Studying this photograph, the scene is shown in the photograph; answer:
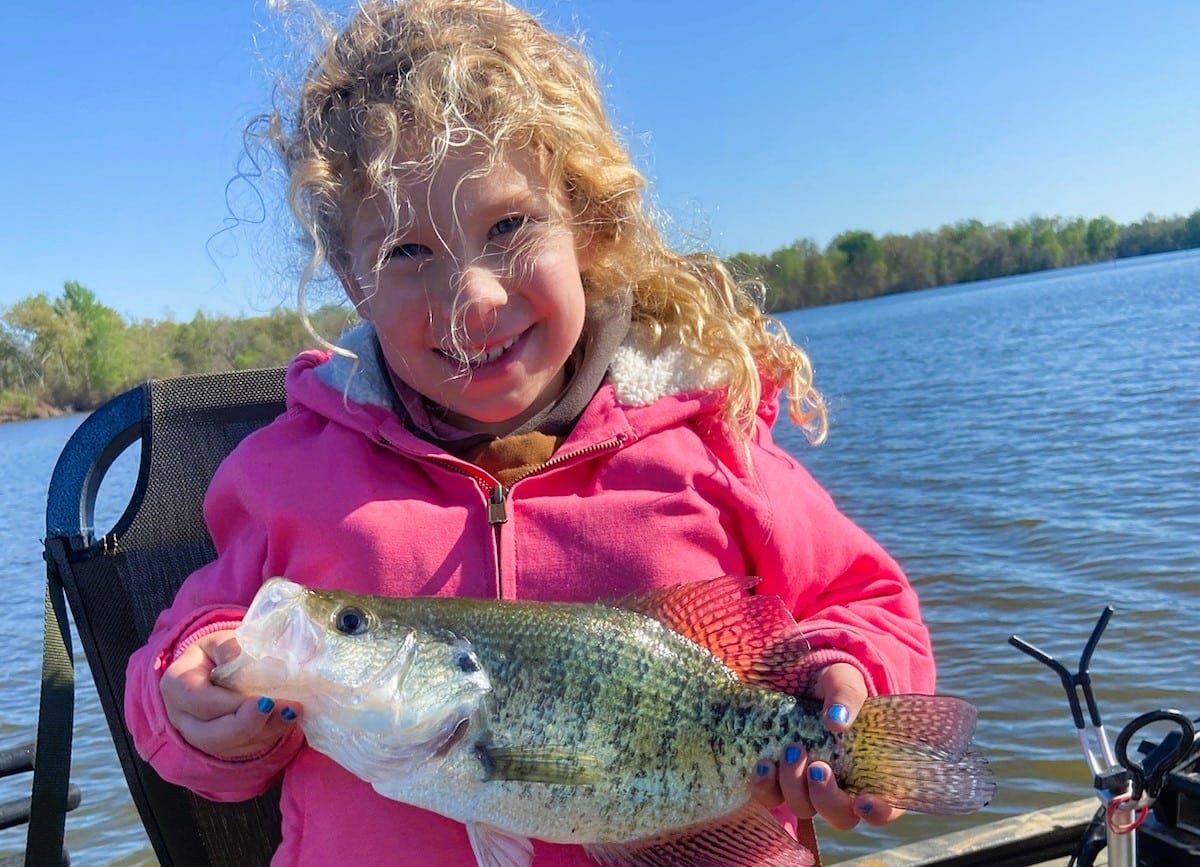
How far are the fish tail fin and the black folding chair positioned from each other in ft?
6.23

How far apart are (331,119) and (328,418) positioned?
0.81 metres

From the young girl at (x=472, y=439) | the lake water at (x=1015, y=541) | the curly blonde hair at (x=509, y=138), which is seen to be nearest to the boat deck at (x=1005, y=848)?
the young girl at (x=472, y=439)

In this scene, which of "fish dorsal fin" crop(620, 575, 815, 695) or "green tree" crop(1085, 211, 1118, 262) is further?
"green tree" crop(1085, 211, 1118, 262)

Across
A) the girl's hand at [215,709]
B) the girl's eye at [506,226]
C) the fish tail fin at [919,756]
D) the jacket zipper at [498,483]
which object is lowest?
the fish tail fin at [919,756]

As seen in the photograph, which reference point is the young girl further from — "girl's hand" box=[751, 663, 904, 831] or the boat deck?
the boat deck

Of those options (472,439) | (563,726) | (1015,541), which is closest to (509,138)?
(472,439)

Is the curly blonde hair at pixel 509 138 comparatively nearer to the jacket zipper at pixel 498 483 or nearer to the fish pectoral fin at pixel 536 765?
the jacket zipper at pixel 498 483

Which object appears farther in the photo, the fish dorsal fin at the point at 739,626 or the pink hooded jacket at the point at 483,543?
the pink hooded jacket at the point at 483,543

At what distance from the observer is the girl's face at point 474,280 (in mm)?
2400

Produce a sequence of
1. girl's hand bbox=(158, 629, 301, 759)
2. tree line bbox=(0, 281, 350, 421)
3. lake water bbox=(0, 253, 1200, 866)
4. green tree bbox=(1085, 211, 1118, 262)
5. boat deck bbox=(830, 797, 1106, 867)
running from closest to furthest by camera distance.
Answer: girl's hand bbox=(158, 629, 301, 759), boat deck bbox=(830, 797, 1106, 867), lake water bbox=(0, 253, 1200, 866), tree line bbox=(0, 281, 350, 421), green tree bbox=(1085, 211, 1118, 262)

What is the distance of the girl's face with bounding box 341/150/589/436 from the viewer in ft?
7.88

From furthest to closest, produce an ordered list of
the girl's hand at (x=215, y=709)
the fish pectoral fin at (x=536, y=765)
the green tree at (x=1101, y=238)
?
1. the green tree at (x=1101, y=238)
2. the girl's hand at (x=215, y=709)
3. the fish pectoral fin at (x=536, y=765)

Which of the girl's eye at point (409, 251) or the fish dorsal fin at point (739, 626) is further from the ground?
the girl's eye at point (409, 251)

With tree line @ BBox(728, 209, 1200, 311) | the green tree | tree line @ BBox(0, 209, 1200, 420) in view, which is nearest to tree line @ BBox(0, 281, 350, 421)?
tree line @ BBox(0, 209, 1200, 420)
